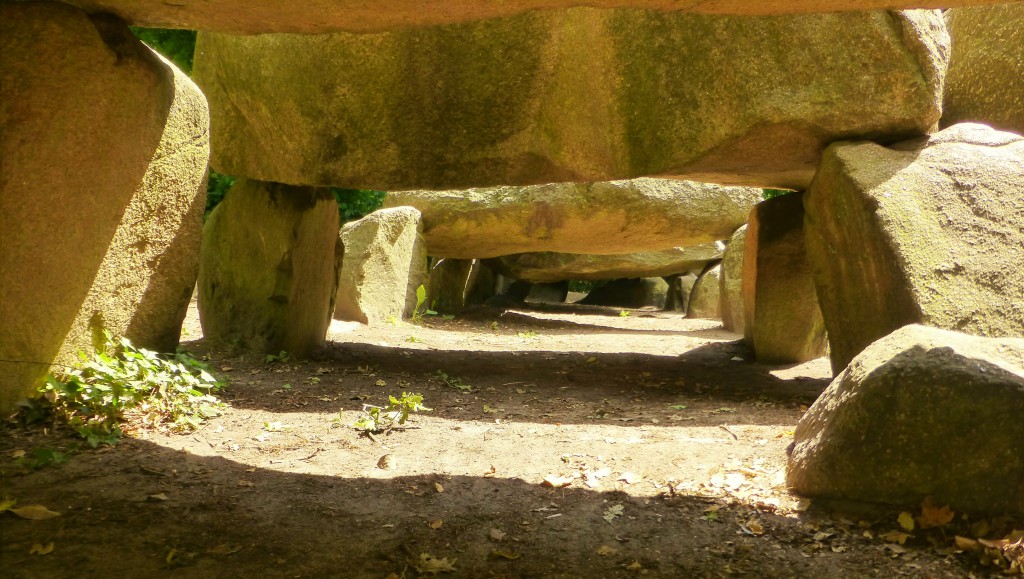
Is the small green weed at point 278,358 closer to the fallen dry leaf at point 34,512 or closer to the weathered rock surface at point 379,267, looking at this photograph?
the weathered rock surface at point 379,267

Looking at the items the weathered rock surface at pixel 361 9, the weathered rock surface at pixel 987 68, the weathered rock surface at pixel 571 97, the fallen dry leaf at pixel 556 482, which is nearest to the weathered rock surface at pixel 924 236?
the weathered rock surface at pixel 571 97

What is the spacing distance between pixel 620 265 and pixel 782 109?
7.90 metres

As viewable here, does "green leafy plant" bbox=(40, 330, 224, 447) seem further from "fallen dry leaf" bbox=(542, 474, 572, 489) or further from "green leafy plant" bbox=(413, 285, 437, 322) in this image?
"green leafy plant" bbox=(413, 285, 437, 322)

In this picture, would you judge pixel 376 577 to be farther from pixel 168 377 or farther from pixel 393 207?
pixel 393 207

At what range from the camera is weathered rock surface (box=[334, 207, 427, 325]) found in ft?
26.1

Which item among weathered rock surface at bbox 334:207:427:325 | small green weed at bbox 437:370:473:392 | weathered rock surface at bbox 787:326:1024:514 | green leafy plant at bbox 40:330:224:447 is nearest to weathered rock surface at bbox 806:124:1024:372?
weathered rock surface at bbox 787:326:1024:514

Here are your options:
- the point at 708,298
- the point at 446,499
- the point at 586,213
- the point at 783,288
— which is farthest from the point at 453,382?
the point at 708,298

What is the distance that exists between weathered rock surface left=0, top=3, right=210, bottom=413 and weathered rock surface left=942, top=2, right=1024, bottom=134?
461cm

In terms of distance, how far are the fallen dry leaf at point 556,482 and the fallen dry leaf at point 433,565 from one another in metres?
0.68

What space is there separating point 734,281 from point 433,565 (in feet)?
23.7

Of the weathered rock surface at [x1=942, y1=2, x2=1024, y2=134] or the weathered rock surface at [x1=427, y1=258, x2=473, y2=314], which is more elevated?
the weathered rock surface at [x1=942, y1=2, x2=1024, y2=134]

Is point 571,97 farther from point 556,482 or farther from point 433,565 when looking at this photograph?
point 433,565

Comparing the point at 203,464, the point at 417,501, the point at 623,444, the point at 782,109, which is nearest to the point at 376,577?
the point at 417,501

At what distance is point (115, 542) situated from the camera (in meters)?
2.25
